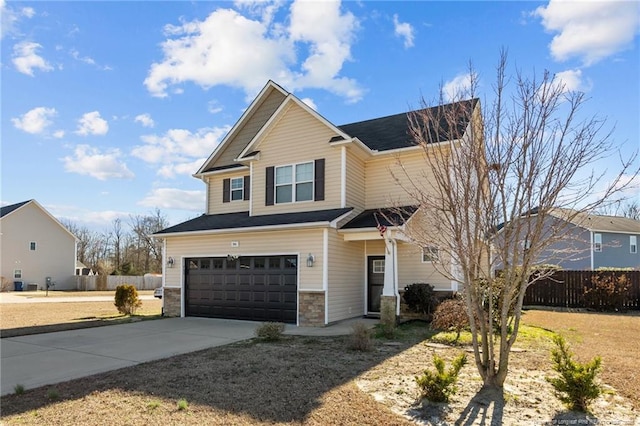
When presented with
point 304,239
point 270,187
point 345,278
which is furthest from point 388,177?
point 270,187

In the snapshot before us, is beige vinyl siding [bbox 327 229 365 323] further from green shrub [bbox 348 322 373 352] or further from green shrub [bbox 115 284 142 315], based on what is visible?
green shrub [bbox 115 284 142 315]

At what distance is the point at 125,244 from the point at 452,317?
183ft

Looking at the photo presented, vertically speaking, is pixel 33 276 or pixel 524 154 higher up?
pixel 524 154

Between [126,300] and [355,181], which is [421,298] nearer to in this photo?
[355,181]

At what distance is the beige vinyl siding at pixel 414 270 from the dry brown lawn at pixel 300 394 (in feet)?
16.2

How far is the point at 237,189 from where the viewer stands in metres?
17.9

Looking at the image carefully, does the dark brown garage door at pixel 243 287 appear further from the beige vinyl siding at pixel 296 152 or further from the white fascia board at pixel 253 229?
the beige vinyl siding at pixel 296 152

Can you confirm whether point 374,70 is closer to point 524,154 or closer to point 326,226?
point 326,226

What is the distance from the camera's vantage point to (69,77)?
12.4 meters

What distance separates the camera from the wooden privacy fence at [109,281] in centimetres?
3991

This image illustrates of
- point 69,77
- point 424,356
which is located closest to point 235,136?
point 69,77

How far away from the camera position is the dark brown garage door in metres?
13.4

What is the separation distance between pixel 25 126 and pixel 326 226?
10.1 m

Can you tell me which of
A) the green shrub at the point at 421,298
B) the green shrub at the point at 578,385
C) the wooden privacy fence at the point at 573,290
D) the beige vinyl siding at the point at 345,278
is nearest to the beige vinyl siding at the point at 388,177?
the beige vinyl siding at the point at 345,278
